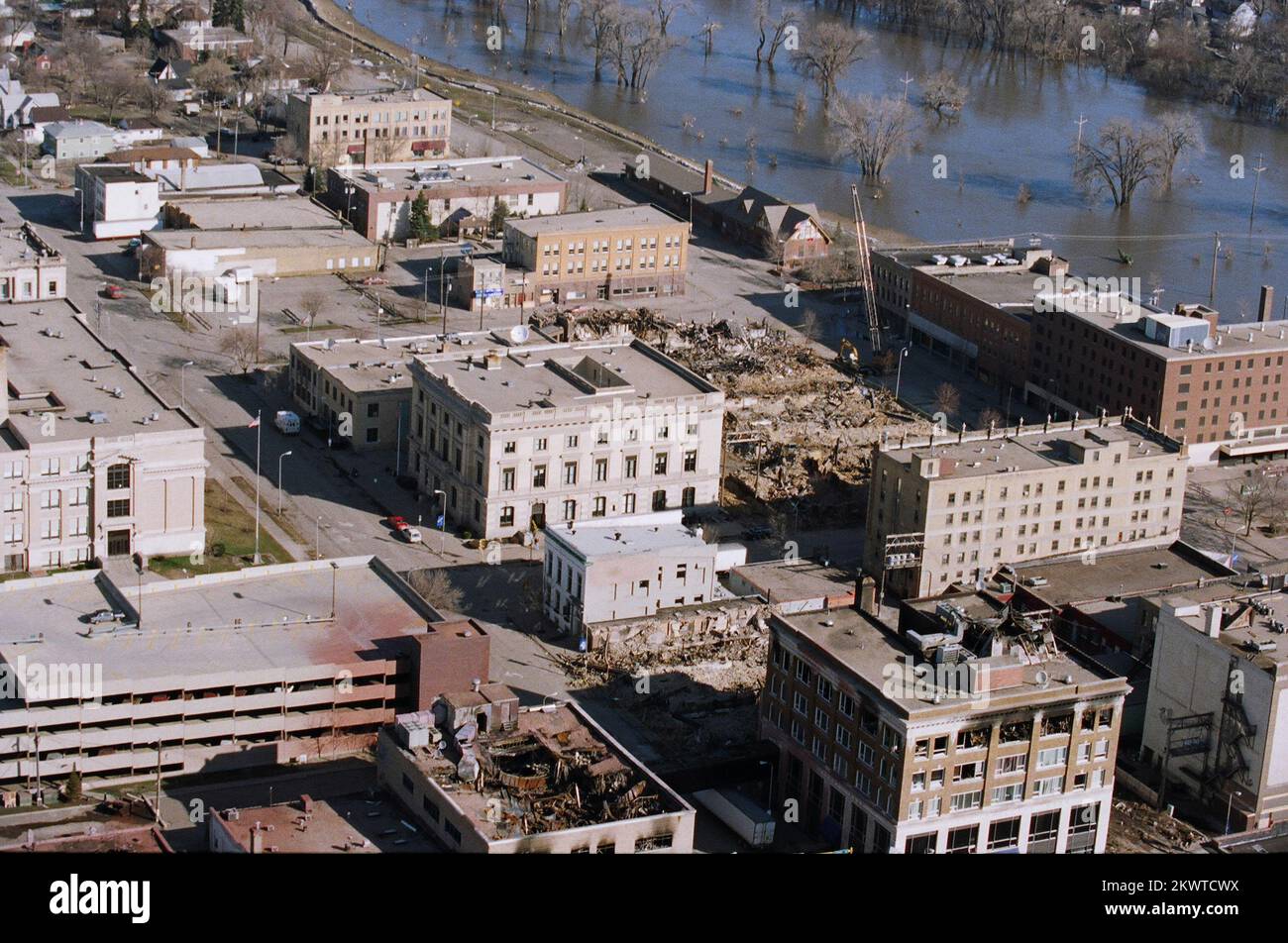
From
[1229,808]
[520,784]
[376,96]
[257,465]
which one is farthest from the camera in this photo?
[376,96]

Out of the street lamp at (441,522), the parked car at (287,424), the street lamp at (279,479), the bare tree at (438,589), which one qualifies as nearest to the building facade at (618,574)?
the bare tree at (438,589)

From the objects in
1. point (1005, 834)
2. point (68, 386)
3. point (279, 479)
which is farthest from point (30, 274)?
point (1005, 834)

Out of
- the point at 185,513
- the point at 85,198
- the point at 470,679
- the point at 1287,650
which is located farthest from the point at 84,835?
the point at 85,198

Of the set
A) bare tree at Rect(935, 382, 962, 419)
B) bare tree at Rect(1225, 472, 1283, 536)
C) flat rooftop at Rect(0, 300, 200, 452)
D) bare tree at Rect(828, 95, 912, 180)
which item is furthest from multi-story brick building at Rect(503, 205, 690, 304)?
bare tree at Rect(1225, 472, 1283, 536)

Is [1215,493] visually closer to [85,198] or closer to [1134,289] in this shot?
[1134,289]

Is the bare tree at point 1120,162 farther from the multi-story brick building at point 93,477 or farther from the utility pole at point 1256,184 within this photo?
the multi-story brick building at point 93,477

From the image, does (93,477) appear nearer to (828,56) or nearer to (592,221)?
(592,221)

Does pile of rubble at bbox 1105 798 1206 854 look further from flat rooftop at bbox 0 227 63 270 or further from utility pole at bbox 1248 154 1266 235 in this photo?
utility pole at bbox 1248 154 1266 235
